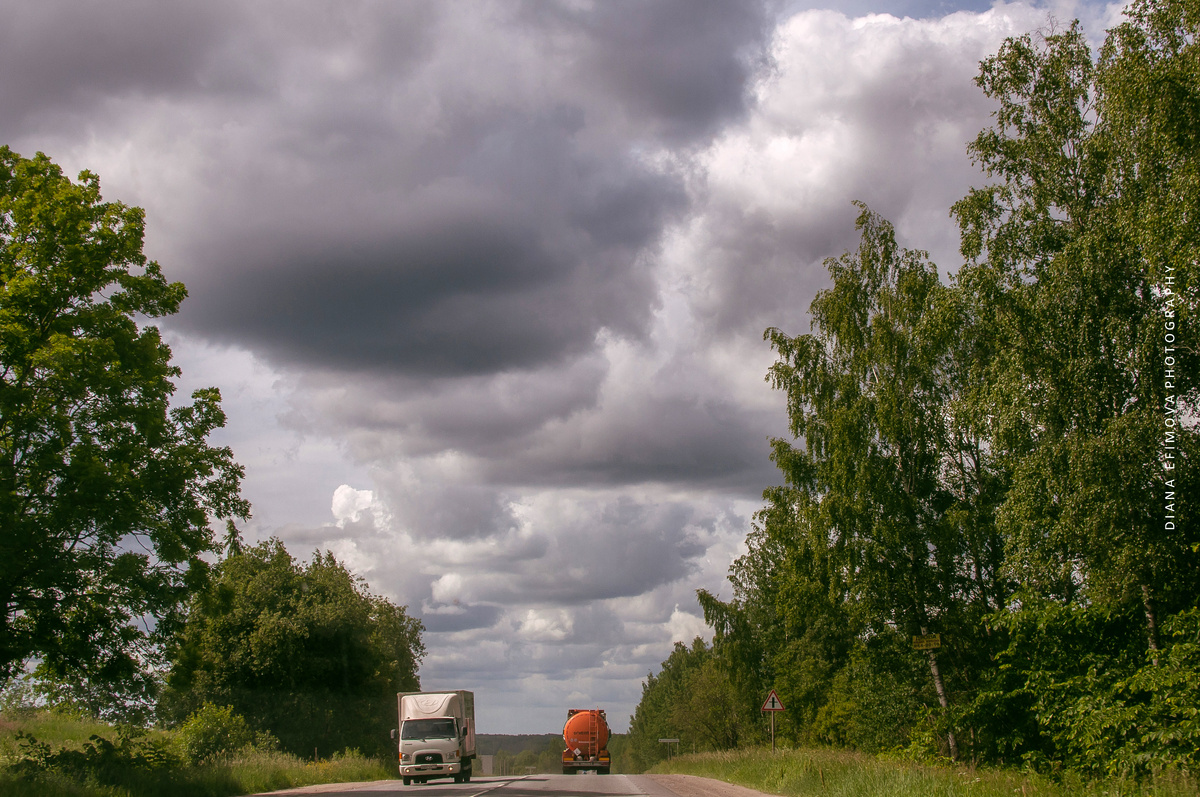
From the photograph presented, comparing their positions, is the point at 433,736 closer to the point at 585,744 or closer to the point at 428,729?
the point at 428,729

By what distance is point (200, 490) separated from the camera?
22.4 m

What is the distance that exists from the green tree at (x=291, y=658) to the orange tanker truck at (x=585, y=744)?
446 inches

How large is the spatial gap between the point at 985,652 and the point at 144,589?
2429 centimetres

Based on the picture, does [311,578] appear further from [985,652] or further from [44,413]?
[985,652]

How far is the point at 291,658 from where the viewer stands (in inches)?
1660

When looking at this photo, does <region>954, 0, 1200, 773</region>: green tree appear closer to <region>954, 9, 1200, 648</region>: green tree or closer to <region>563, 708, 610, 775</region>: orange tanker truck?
<region>954, 9, 1200, 648</region>: green tree

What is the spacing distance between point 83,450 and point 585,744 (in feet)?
99.2

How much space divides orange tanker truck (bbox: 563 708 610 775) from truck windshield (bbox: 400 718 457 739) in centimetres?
1479

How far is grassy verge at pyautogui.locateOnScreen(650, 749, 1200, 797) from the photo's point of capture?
13326 millimetres

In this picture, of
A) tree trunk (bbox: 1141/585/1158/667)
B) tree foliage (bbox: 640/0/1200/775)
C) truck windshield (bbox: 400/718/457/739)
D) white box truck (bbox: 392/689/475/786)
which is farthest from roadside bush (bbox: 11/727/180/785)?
tree trunk (bbox: 1141/585/1158/667)

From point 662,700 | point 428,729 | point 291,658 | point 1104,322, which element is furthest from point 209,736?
point 662,700

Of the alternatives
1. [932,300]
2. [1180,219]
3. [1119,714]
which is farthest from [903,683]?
[1180,219]

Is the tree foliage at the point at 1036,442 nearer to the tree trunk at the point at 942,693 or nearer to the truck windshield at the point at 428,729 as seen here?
the tree trunk at the point at 942,693

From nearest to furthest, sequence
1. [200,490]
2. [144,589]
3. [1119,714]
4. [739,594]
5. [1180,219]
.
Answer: [1180,219]
[1119,714]
[144,589]
[200,490]
[739,594]
